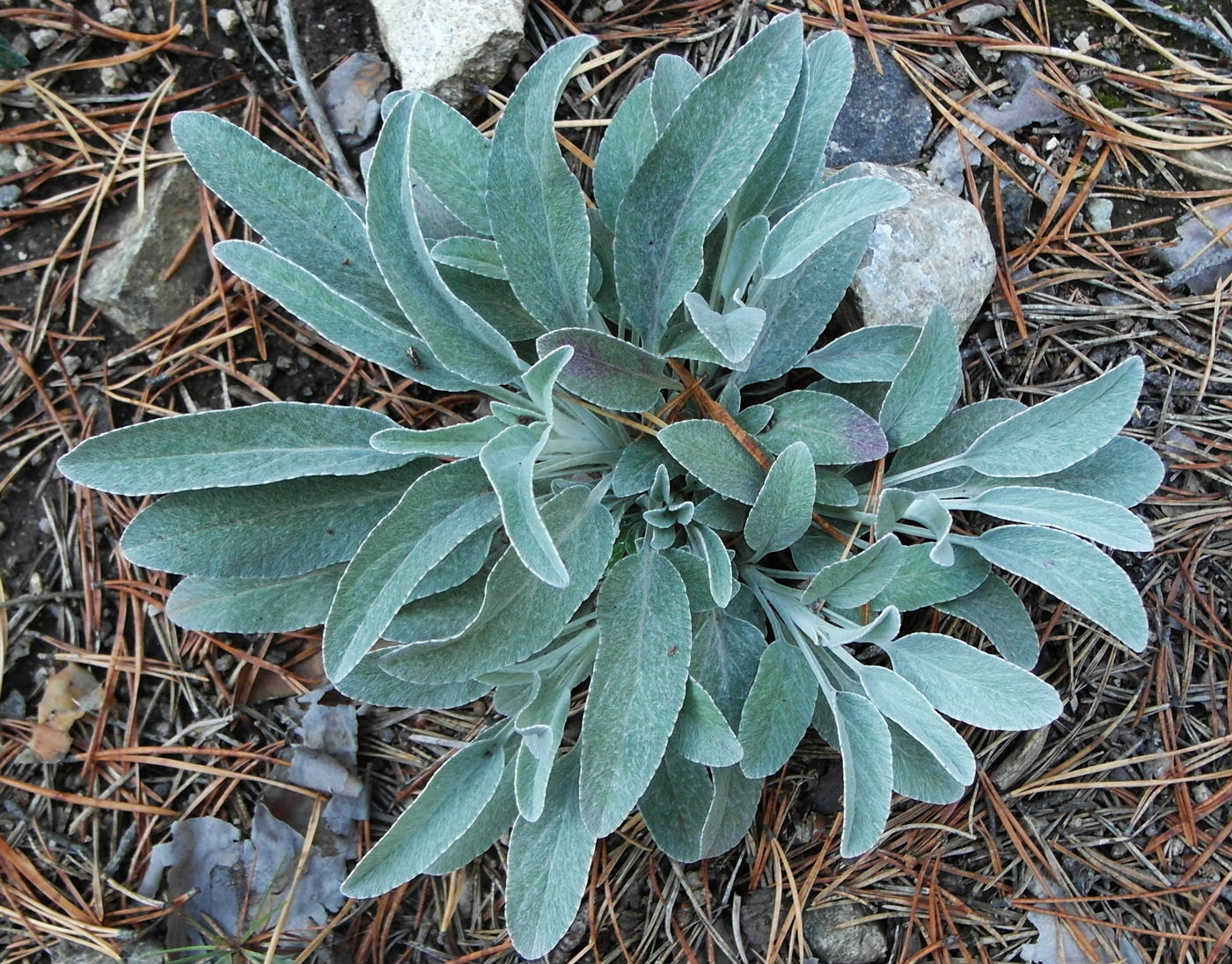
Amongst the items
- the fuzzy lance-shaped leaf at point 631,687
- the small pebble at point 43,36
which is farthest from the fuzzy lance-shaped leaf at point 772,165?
the small pebble at point 43,36

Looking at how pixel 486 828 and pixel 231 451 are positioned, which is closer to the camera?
pixel 231 451

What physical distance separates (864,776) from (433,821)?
0.68m

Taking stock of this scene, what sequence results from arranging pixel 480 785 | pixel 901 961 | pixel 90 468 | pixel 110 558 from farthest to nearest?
1. pixel 110 558
2. pixel 901 961
3. pixel 480 785
4. pixel 90 468

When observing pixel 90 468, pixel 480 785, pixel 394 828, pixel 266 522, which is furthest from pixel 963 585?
pixel 90 468

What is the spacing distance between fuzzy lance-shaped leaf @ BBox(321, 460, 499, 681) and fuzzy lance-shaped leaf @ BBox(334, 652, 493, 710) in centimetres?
17

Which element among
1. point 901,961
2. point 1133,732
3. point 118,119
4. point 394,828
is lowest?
point 901,961

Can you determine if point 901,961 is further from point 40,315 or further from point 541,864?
point 40,315

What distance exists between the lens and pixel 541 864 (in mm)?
1451

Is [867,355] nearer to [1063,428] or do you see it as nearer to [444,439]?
[1063,428]

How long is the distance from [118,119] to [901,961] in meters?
2.24

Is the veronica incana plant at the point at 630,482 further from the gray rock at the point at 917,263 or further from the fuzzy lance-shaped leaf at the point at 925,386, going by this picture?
the gray rock at the point at 917,263

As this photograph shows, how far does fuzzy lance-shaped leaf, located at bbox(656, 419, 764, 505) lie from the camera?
4.45 ft

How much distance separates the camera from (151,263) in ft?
5.99

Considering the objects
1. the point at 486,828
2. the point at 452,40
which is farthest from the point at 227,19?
the point at 486,828
